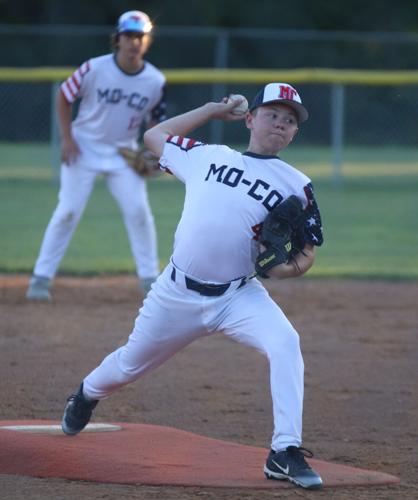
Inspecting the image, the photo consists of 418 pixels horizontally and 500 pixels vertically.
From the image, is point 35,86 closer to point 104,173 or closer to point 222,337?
point 104,173

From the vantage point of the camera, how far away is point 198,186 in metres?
4.32

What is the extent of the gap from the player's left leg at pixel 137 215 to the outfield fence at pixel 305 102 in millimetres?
8419

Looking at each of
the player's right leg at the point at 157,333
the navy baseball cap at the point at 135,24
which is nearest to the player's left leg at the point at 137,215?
the navy baseball cap at the point at 135,24

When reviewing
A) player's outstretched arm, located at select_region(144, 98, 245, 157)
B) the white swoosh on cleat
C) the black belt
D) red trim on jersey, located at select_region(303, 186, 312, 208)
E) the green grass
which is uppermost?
player's outstretched arm, located at select_region(144, 98, 245, 157)

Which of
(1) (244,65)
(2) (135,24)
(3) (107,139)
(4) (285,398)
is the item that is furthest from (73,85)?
(1) (244,65)

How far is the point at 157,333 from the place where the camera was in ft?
14.2

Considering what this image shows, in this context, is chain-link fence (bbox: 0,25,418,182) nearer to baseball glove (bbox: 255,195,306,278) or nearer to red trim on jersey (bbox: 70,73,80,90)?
red trim on jersey (bbox: 70,73,80,90)

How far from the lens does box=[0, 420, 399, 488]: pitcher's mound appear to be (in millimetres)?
4152

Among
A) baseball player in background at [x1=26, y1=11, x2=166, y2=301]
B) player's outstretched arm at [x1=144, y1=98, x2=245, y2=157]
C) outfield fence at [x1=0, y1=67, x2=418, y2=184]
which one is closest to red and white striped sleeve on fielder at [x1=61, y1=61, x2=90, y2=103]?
baseball player in background at [x1=26, y1=11, x2=166, y2=301]

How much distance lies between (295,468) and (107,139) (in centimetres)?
463

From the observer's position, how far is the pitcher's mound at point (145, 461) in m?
4.15

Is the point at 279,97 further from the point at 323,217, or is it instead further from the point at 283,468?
the point at 323,217

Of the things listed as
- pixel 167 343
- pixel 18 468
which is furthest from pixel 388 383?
pixel 18 468

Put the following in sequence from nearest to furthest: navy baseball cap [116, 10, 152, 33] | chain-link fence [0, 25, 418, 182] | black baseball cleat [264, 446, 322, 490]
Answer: black baseball cleat [264, 446, 322, 490], navy baseball cap [116, 10, 152, 33], chain-link fence [0, 25, 418, 182]
